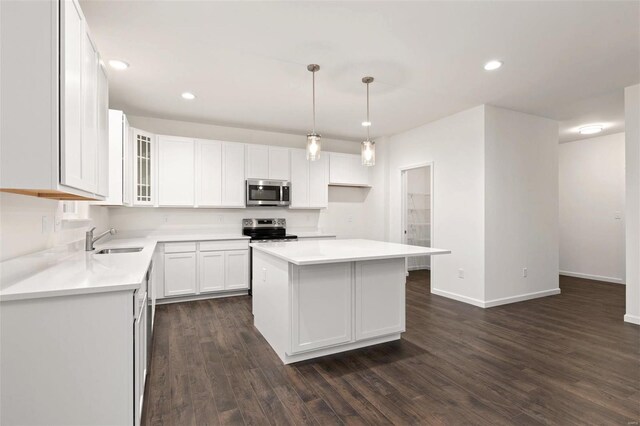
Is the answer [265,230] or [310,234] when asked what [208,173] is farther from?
[310,234]

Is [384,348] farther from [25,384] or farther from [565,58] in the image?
[565,58]

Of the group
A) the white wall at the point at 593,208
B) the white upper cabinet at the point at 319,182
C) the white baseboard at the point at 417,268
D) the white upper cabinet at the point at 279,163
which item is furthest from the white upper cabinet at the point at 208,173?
the white wall at the point at 593,208

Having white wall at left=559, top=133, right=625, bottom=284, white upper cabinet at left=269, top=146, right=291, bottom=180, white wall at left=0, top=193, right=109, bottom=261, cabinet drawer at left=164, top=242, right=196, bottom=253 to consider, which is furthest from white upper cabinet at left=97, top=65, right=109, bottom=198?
white wall at left=559, top=133, right=625, bottom=284

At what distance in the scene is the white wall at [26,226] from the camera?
5.44 feet

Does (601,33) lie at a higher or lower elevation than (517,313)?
higher

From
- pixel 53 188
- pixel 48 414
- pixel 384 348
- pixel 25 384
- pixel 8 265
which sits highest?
pixel 53 188

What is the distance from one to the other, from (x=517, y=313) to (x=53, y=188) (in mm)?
4583

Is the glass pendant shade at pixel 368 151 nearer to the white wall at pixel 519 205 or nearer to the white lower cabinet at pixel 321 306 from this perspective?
the white lower cabinet at pixel 321 306

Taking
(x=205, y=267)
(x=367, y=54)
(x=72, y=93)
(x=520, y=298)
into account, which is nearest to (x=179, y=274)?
(x=205, y=267)

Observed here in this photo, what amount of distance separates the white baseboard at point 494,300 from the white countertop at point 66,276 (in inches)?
155

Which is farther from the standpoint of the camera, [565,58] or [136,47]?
[565,58]

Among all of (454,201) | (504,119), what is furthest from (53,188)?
(504,119)

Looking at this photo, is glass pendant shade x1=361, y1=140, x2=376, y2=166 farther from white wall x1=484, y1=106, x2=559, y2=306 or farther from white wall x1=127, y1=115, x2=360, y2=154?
white wall x1=127, y1=115, x2=360, y2=154

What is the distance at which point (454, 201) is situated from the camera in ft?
15.2
